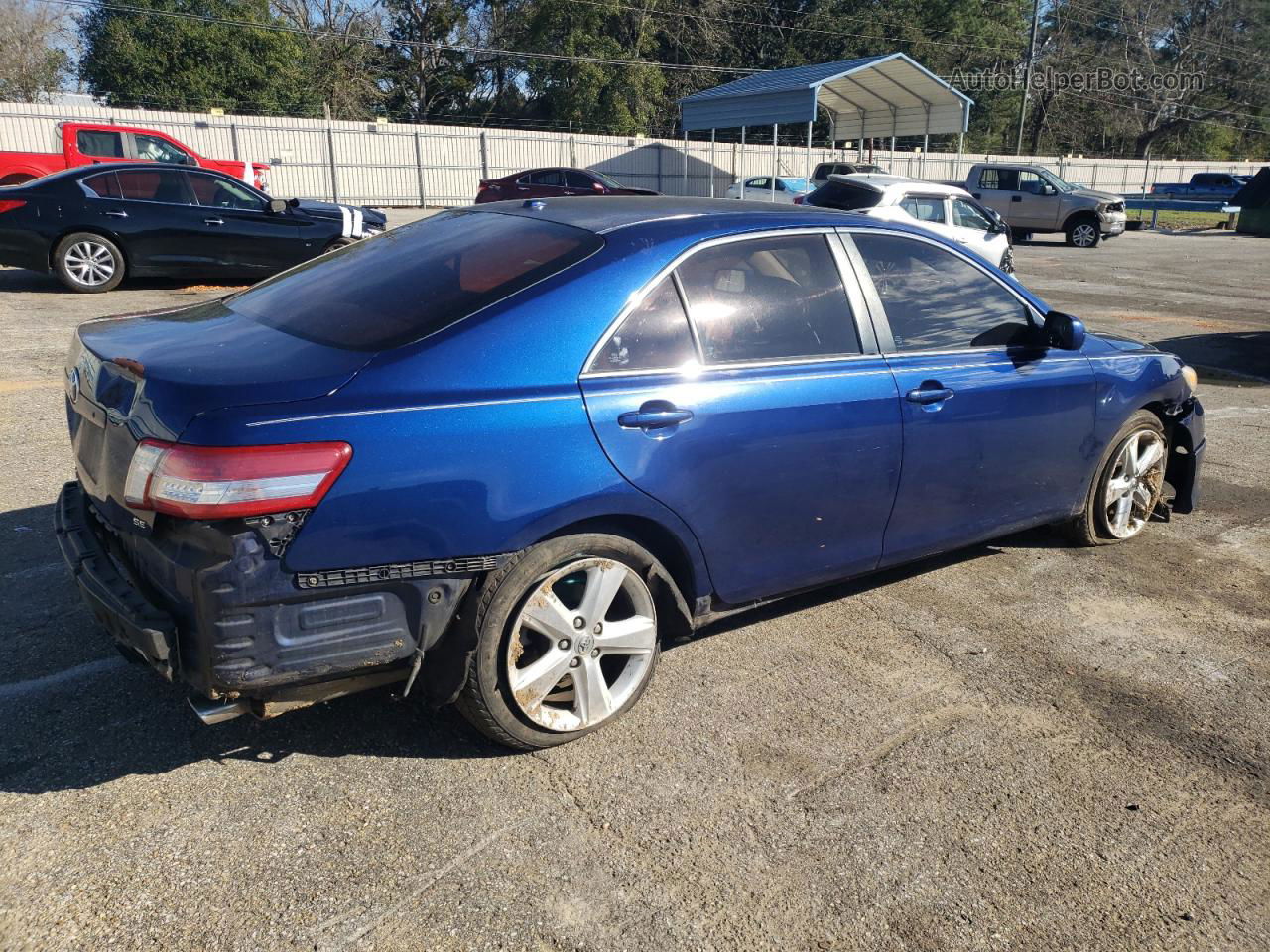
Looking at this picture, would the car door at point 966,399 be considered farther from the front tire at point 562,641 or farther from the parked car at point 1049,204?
the parked car at point 1049,204

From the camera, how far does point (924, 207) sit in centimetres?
1525

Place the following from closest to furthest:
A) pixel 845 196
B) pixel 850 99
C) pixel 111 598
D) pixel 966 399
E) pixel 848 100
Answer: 1. pixel 111 598
2. pixel 966 399
3. pixel 845 196
4. pixel 850 99
5. pixel 848 100

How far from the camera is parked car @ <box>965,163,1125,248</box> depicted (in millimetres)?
26219

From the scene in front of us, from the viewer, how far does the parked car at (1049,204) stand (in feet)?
86.0

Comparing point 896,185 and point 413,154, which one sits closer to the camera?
point 896,185

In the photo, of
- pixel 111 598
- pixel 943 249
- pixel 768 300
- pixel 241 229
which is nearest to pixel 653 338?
pixel 768 300

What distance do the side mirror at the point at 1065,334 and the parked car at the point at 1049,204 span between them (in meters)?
24.8

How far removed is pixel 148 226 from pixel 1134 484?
410 inches

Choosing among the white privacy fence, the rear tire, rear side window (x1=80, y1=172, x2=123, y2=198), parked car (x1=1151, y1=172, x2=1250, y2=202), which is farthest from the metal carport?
the rear tire

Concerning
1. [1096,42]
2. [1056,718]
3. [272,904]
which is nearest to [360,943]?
[272,904]

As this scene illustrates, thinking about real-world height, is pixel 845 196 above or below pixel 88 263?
above

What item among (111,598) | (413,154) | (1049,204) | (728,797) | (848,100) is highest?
(848,100)

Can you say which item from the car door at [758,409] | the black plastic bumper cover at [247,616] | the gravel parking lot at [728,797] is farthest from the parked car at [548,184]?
the black plastic bumper cover at [247,616]

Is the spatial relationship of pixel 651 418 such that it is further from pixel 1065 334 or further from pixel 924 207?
pixel 924 207
